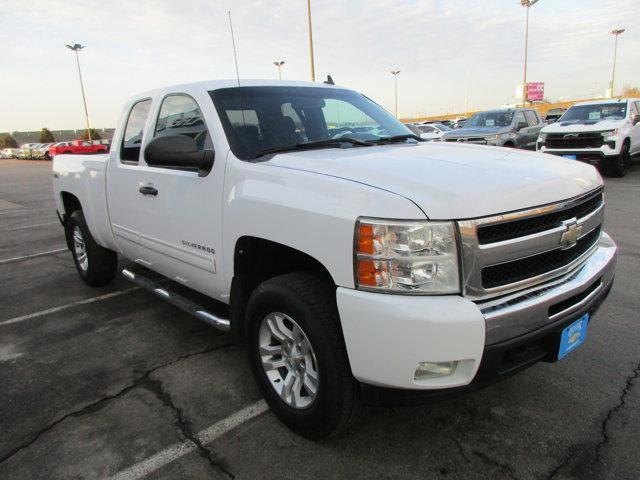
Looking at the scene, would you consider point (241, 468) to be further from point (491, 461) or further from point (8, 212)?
point (8, 212)

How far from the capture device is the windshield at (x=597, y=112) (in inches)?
497

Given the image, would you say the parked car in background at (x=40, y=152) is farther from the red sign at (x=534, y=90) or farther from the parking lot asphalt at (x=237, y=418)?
the red sign at (x=534, y=90)

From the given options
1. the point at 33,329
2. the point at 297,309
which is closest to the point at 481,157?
the point at 297,309

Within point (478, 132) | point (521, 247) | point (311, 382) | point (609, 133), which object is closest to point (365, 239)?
point (521, 247)

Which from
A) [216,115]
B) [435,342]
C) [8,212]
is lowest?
[8,212]

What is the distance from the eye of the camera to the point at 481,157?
107 inches

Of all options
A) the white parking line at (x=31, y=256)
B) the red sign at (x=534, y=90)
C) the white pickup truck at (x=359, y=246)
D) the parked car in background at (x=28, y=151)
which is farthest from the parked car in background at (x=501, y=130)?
the red sign at (x=534, y=90)

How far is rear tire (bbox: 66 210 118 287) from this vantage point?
501 centimetres

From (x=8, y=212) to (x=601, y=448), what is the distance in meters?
13.0

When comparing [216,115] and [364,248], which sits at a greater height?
[216,115]

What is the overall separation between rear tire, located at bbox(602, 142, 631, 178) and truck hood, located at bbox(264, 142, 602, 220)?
1090 cm

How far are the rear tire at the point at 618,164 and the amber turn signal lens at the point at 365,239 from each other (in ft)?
40.3

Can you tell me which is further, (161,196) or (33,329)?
(33,329)

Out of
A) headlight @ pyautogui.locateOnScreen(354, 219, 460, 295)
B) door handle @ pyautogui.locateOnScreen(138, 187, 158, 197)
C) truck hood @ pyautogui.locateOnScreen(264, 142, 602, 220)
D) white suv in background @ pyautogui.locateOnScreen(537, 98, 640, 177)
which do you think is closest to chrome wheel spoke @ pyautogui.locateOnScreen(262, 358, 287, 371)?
A: headlight @ pyautogui.locateOnScreen(354, 219, 460, 295)
